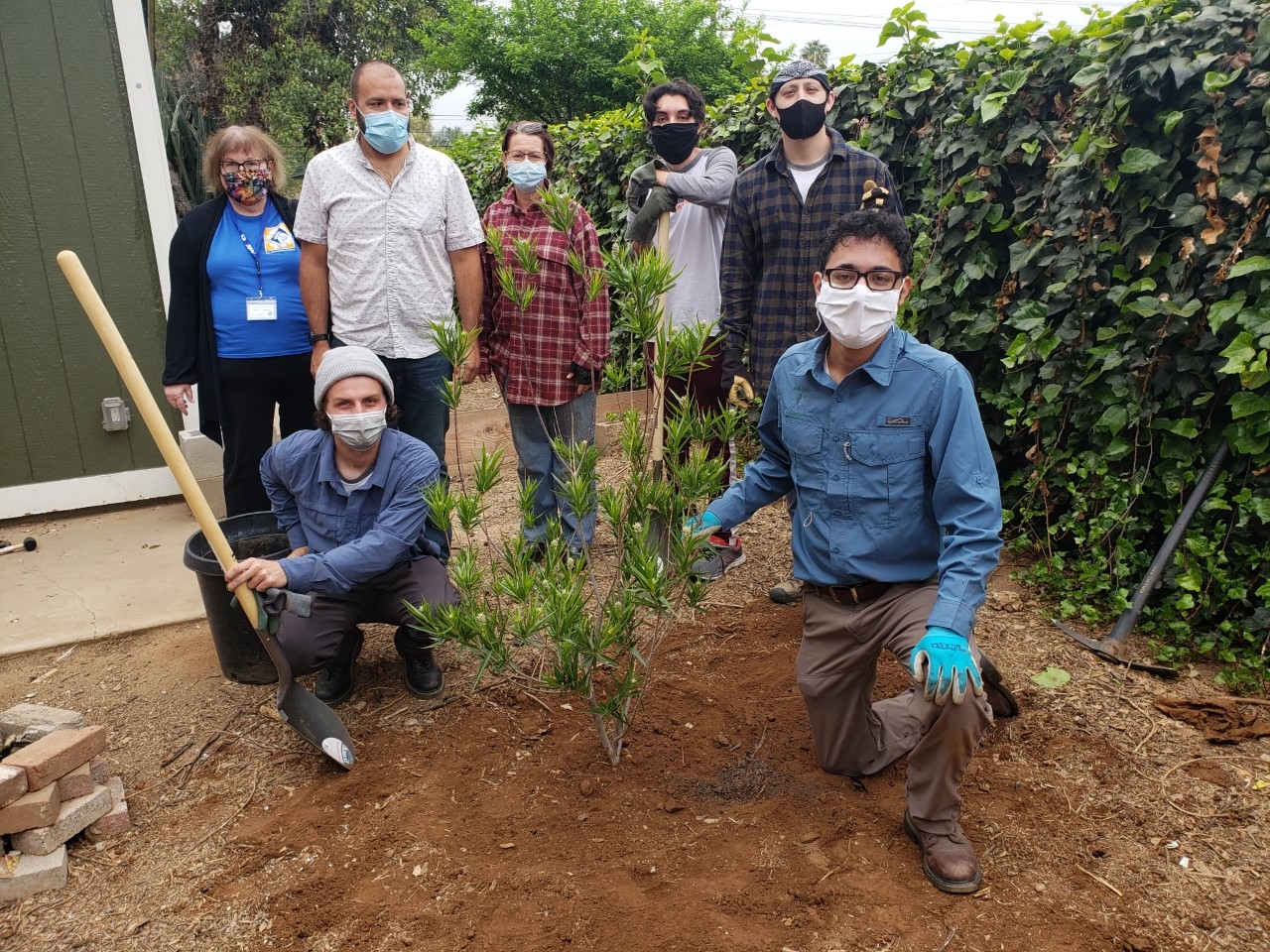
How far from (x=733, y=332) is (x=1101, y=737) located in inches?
83.2

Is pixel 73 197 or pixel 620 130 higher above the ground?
pixel 620 130

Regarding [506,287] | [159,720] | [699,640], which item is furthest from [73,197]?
[699,640]

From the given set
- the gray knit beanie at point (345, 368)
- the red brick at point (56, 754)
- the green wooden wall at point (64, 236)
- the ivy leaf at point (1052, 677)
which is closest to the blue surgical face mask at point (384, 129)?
the gray knit beanie at point (345, 368)

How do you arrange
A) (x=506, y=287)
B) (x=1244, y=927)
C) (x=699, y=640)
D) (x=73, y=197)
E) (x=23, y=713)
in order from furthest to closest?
1. (x=73, y=197)
2. (x=699, y=640)
3. (x=23, y=713)
4. (x=506, y=287)
5. (x=1244, y=927)

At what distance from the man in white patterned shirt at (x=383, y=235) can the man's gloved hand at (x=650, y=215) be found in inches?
26.9

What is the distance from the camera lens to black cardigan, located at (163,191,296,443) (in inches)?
153

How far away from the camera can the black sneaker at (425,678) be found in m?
3.50

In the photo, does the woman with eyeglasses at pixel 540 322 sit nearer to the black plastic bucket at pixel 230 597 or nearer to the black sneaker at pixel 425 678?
the black sneaker at pixel 425 678

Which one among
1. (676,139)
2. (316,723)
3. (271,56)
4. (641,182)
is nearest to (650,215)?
(641,182)

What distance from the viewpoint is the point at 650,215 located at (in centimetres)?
400

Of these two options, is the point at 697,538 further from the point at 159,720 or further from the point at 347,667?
the point at 159,720

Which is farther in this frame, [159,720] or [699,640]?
[699,640]

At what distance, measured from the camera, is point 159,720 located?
136 inches

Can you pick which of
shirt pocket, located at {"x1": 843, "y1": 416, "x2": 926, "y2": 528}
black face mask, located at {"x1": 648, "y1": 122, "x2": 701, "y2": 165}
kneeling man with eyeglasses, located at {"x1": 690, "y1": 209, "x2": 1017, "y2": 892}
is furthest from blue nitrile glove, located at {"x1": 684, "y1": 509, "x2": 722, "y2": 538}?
black face mask, located at {"x1": 648, "y1": 122, "x2": 701, "y2": 165}
